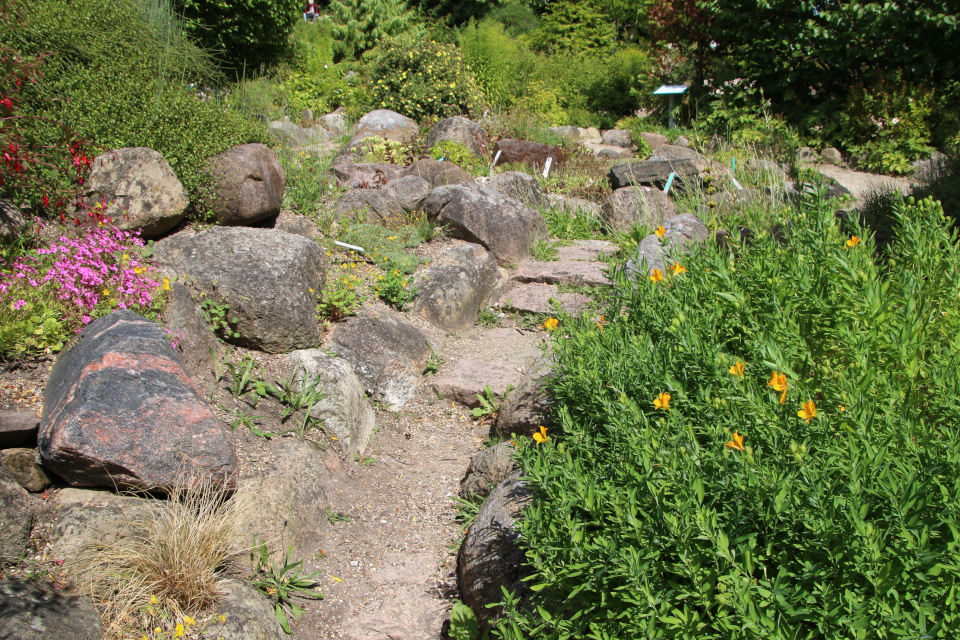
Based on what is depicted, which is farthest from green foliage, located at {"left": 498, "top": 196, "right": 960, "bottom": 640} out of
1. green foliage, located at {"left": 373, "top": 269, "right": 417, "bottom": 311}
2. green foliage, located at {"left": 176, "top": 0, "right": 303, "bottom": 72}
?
green foliage, located at {"left": 176, "top": 0, "right": 303, "bottom": 72}

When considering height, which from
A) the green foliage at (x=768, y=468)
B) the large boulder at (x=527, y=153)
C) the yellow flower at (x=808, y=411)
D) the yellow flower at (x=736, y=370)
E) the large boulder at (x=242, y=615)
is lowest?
the large boulder at (x=527, y=153)

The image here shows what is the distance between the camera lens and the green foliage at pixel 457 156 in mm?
9383

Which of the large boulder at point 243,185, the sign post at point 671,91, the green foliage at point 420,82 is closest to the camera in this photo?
the large boulder at point 243,185

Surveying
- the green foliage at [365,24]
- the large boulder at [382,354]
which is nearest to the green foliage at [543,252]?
the large boulder at [382,354]

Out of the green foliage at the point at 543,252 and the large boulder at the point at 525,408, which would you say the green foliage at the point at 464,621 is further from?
the green foliage at the point at 543,252

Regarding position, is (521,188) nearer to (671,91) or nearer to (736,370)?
(671,91)

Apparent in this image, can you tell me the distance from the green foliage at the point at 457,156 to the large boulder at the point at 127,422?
6745 mm

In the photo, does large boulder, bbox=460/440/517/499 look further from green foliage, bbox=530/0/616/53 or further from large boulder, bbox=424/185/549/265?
green foliage, bbox=530/0/616/53

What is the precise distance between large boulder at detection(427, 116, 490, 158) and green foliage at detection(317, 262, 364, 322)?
5.38 m

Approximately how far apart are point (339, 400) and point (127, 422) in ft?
5.24

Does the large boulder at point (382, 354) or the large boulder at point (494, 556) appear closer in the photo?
the large boulder at point (494, 556)

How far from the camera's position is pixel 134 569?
2.51 metres

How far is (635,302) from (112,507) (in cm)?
251

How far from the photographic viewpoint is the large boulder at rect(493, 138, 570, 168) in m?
10.4
